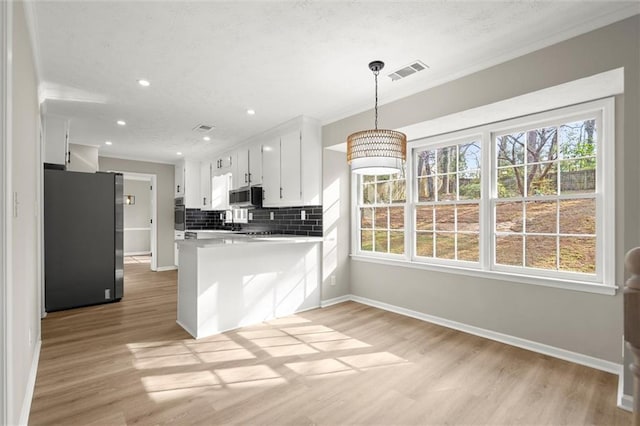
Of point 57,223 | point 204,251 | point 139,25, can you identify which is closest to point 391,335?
point 204,251

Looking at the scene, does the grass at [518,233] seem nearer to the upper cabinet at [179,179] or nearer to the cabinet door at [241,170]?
the cabinet door at [241,170]

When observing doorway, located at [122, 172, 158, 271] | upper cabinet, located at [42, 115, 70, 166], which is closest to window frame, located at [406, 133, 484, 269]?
upper cabinet, located at [42, 115, 70, 166]

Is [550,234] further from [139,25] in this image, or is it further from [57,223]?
→ [57,223]

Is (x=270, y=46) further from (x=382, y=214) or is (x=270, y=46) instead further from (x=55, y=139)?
(x=55, y=139)

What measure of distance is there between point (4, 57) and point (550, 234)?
12.7 ft

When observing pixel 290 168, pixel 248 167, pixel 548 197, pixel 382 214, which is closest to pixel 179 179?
pixel 248 167

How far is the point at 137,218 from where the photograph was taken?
10.6m

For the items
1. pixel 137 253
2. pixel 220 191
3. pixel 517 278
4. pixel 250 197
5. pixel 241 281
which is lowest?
pixel 137 253

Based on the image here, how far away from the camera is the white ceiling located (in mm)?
2146

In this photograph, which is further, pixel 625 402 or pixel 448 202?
pixel 448 202

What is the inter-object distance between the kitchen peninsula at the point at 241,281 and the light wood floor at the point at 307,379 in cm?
21

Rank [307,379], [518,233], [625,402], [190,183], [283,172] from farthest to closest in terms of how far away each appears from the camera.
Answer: [190,183] → [283,172] → [518,233] → [307,379] → [625,402]

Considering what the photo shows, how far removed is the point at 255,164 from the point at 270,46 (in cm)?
276

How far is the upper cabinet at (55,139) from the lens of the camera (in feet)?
13.9
